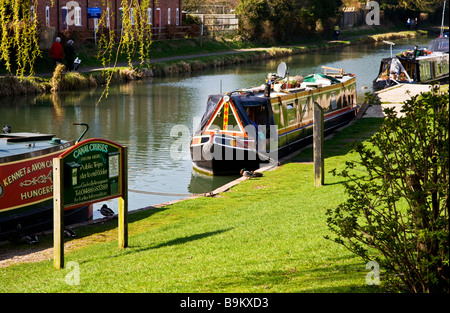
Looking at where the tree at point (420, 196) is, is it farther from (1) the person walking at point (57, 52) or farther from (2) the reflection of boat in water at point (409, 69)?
(2) the reflection of boat in water at point (409, 69)

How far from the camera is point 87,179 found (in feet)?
32.4

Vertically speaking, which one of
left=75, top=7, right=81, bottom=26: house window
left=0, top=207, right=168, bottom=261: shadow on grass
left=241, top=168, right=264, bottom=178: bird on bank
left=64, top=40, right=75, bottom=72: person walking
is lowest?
left=0, top=207, right=168, bottom=261: shadow on grass

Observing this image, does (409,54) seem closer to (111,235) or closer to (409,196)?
(111,235)

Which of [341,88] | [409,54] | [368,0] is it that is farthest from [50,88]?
[368,0]

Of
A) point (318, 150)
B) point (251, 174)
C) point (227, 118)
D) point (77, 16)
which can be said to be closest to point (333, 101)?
point (227, 118)

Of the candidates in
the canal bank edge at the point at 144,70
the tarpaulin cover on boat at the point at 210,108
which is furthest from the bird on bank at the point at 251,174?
the canal bank edge at the point at 144,70

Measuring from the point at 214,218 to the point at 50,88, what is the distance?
23.6 m

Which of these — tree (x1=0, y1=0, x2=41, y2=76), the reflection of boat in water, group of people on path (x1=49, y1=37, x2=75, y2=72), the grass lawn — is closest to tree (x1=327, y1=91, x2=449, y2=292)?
the grass lawn

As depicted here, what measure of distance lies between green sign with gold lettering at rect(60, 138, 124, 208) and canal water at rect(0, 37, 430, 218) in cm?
504

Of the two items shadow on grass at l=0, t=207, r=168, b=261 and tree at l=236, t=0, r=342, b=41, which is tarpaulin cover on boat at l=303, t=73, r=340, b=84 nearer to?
shadow on grass at l=0, t=207, r=168, b=261

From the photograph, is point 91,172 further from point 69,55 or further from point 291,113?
point 69,55

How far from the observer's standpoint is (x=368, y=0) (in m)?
85.4

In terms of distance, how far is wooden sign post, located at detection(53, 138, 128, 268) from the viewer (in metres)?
9.31

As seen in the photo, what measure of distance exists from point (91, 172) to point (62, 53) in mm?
26543
